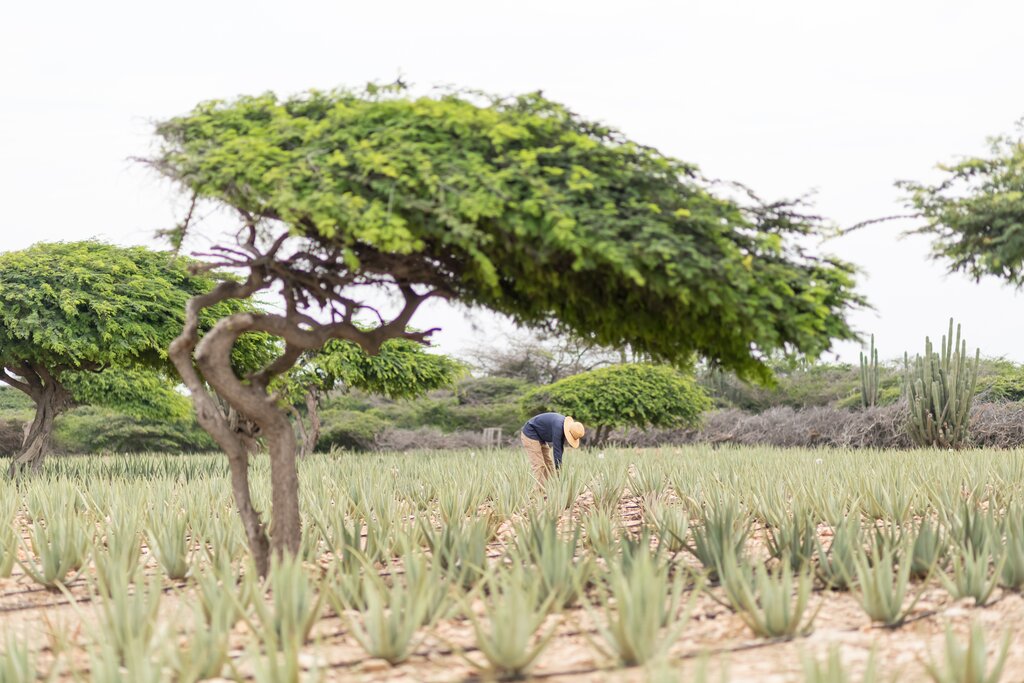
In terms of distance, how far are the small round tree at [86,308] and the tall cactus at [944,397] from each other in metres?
14.8

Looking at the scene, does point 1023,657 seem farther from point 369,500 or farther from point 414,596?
point 369,500

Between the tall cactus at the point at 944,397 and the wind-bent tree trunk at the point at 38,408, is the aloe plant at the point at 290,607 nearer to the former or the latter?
the wind-bent tree trunk at the point at 38,408

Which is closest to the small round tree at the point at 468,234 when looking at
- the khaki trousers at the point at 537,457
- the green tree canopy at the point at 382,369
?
the khaki trousers at the point at 537,457

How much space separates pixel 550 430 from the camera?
12.0 meters

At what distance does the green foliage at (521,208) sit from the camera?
5.08 m

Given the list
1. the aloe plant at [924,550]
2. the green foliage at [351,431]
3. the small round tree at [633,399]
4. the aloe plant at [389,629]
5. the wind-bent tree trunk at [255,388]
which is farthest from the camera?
the green foliage at [351,431]

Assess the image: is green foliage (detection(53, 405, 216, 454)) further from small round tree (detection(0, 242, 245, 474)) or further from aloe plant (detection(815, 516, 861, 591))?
aloe plant (detection(815, 516, 861, 591))

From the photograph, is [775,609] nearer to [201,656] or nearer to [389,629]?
[389,629]

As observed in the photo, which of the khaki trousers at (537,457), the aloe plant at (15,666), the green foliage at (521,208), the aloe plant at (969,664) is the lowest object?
the aloe plant at (15,666)

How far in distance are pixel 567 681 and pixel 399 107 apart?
331cm

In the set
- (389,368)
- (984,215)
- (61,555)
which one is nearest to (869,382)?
(389,368)

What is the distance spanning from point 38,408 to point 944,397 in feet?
58.9

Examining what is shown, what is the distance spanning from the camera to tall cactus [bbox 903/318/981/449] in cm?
2014

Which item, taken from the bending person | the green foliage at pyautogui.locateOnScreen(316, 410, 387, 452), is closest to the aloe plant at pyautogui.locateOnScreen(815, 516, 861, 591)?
the bending person
